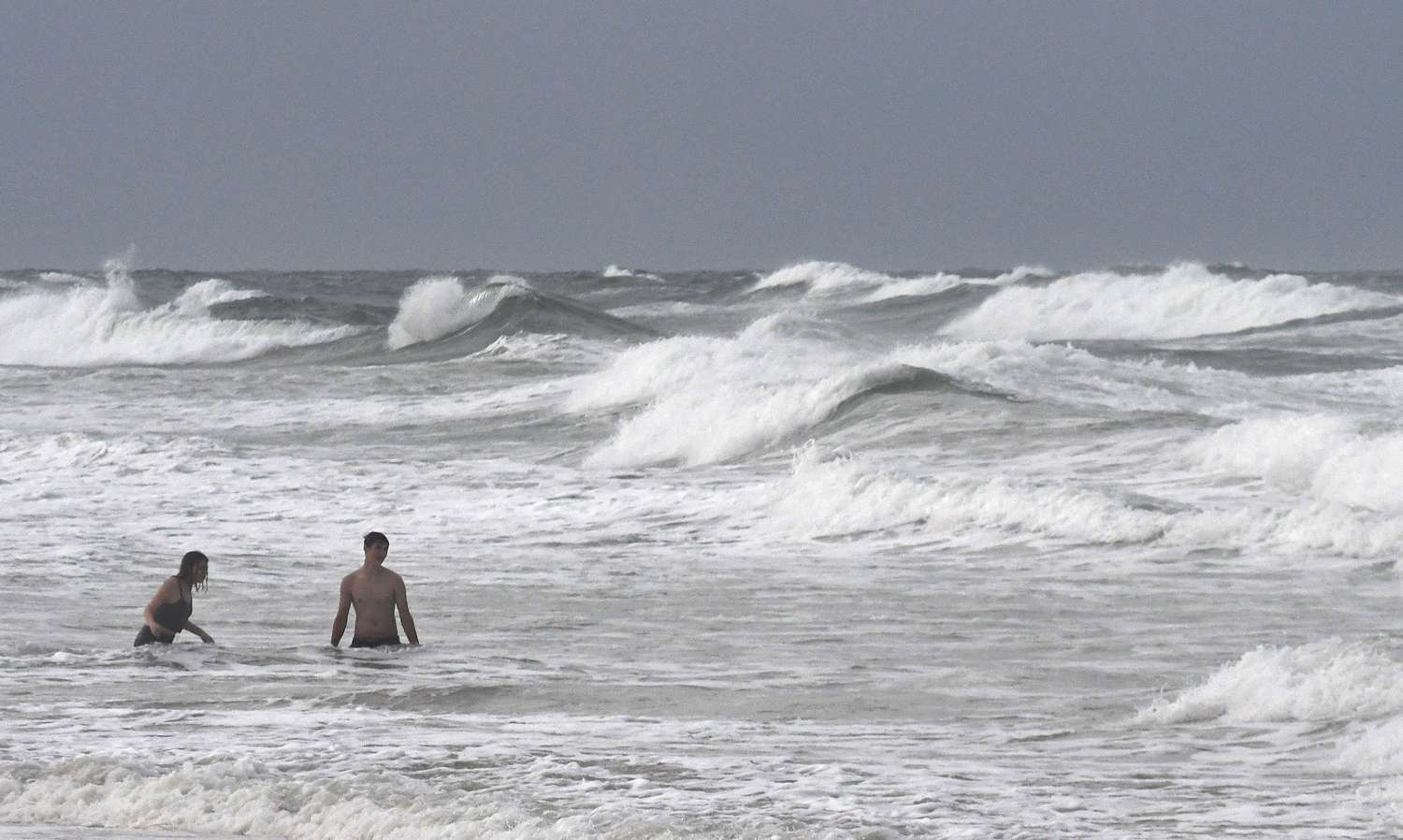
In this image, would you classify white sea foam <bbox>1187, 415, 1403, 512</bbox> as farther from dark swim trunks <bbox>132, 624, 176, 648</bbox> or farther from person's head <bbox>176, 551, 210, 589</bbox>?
dark swim trunks <bbox>132, 624, 176, 648</bbox>

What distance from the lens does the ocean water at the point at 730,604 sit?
638cm

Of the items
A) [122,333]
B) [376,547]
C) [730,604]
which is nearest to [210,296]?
[122,333]

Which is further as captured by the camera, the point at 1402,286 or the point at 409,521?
the point at 1402,286

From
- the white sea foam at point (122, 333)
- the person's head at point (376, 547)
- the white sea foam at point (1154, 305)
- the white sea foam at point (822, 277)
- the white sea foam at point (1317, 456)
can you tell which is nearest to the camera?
the person's head at point (376, 547)

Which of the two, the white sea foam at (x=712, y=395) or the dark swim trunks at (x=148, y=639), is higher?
the white sea foam at (x=712, y=395)

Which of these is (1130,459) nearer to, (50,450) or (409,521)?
(409,521)

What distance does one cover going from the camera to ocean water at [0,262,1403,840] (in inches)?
251

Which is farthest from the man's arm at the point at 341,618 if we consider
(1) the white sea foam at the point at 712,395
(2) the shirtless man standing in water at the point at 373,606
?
(1) the white sea foam at the point at 712,395

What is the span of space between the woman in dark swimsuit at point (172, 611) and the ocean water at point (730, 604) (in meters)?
0.12

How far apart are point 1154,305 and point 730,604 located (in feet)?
139

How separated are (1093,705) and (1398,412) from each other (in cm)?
1700

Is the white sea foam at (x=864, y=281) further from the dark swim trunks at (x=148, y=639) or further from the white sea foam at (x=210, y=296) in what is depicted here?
the dark swim trunks at (x=148, y=639)

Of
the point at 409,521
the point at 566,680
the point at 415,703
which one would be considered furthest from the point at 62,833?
the point at 409,521

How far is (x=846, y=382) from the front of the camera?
71.8 ft
